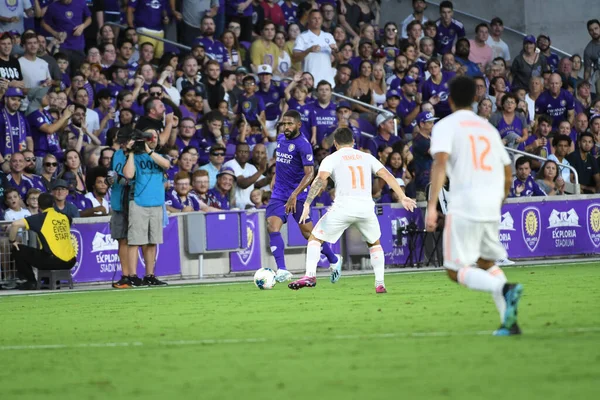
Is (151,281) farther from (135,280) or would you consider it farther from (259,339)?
(259,339)

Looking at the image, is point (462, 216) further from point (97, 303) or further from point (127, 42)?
point (127, 42)

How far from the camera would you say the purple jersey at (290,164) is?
16.8 metres

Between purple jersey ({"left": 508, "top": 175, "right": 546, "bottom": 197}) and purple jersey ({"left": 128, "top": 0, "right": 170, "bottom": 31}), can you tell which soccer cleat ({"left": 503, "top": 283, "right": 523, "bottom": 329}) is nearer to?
purple jersey ({"left": 508, "top": 175, "right": 546, "bottom": 197})

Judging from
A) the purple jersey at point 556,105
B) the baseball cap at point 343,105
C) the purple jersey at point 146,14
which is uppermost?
the purple jersey at point 146,14

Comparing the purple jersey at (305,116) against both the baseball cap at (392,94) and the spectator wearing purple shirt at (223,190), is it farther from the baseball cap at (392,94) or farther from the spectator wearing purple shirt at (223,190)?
the spectator wearing purple shirt at (223,190)

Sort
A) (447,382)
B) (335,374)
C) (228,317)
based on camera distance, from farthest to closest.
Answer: (228,317) → (335,374) → (447,382)

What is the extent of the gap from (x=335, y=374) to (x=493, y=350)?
1.31 m

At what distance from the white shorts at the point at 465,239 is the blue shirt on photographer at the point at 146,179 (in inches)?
402

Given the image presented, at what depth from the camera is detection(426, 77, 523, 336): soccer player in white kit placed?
8766mm

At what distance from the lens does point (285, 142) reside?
16906mm

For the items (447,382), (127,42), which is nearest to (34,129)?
(127,42)

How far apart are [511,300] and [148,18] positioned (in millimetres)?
18029

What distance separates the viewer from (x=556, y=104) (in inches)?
1113

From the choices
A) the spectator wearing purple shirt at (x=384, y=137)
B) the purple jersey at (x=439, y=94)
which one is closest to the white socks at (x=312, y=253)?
the spectator wearing purple shirt at (x=384, y=137)
